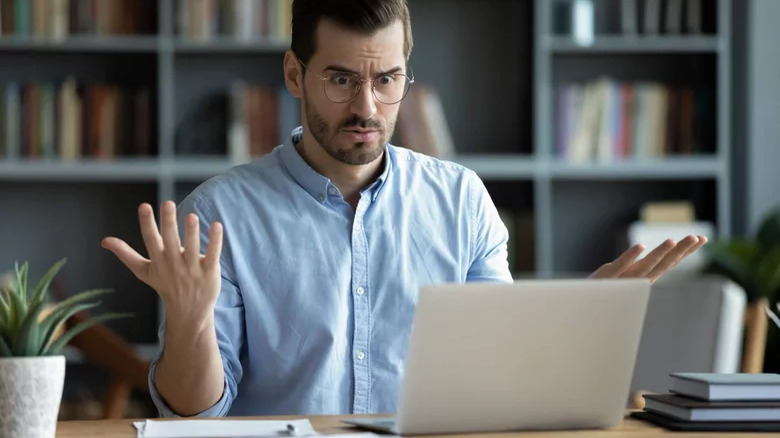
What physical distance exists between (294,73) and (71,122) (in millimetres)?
2450

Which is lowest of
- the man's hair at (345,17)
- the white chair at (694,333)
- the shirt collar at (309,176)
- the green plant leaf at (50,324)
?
the white chair at (694,333)

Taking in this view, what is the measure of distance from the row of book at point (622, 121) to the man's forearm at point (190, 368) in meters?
2.99

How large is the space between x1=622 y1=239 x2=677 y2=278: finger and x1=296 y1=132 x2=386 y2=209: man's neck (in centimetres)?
52

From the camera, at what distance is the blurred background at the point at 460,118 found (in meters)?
4.47

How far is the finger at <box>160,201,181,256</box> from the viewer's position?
151 centimetres

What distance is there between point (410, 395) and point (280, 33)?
318cm

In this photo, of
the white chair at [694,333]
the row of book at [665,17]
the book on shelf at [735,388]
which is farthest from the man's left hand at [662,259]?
the row of book at [665,17]

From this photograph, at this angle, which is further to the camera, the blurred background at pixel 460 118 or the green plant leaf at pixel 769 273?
the blurred background at pixel 460 118

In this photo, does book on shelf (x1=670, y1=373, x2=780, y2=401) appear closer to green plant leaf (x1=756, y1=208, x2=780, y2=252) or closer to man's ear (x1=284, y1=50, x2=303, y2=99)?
man's ear (x1=284, y1=50, x2=303, y2=99)

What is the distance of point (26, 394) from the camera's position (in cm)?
140

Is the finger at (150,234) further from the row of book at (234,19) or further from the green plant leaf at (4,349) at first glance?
the row of book at (234,19)

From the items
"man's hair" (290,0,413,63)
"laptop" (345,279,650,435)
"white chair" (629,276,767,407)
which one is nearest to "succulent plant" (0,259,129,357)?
"laptop" (345,279,650,435)

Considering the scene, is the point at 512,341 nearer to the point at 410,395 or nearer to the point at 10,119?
the point at 410,395

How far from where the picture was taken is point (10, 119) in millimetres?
4445
